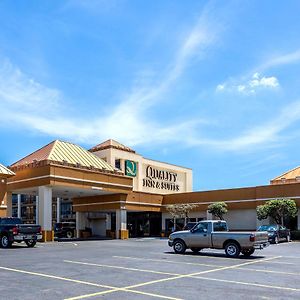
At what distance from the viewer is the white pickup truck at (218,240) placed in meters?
20.3

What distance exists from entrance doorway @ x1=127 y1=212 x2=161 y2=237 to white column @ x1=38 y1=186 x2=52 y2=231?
771 inches

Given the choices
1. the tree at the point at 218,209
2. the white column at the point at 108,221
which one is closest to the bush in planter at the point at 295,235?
the tree at the point at 218,209

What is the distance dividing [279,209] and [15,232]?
23422 millimetres

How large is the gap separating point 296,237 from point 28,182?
2344 cm

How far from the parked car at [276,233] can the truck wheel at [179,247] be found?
13446mm

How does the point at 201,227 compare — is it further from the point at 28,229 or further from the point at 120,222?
the point at 120,222

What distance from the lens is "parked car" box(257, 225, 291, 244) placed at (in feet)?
112

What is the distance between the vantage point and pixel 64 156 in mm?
39719

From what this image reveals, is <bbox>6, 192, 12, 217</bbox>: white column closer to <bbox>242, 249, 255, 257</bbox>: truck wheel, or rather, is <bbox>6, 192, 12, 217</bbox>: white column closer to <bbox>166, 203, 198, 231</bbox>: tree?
<bbox>166, 203, 198, 231</bbox>: tree

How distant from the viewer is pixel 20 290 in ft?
35.4

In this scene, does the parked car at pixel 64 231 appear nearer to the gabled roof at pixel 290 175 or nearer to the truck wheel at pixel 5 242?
the gabled roof at pixel 290 175

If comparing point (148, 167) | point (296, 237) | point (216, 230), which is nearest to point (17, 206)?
point (148, 167)

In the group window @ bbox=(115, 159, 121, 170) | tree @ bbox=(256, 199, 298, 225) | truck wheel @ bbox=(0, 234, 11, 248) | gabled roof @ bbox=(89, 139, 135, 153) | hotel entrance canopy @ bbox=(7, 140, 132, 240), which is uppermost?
gabled roof @ bbox=(89, 139, 135, 153)

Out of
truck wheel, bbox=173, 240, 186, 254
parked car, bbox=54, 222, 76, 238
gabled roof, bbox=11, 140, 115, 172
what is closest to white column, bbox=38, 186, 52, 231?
gabled roof, bbox=11, 140, 115, 172
